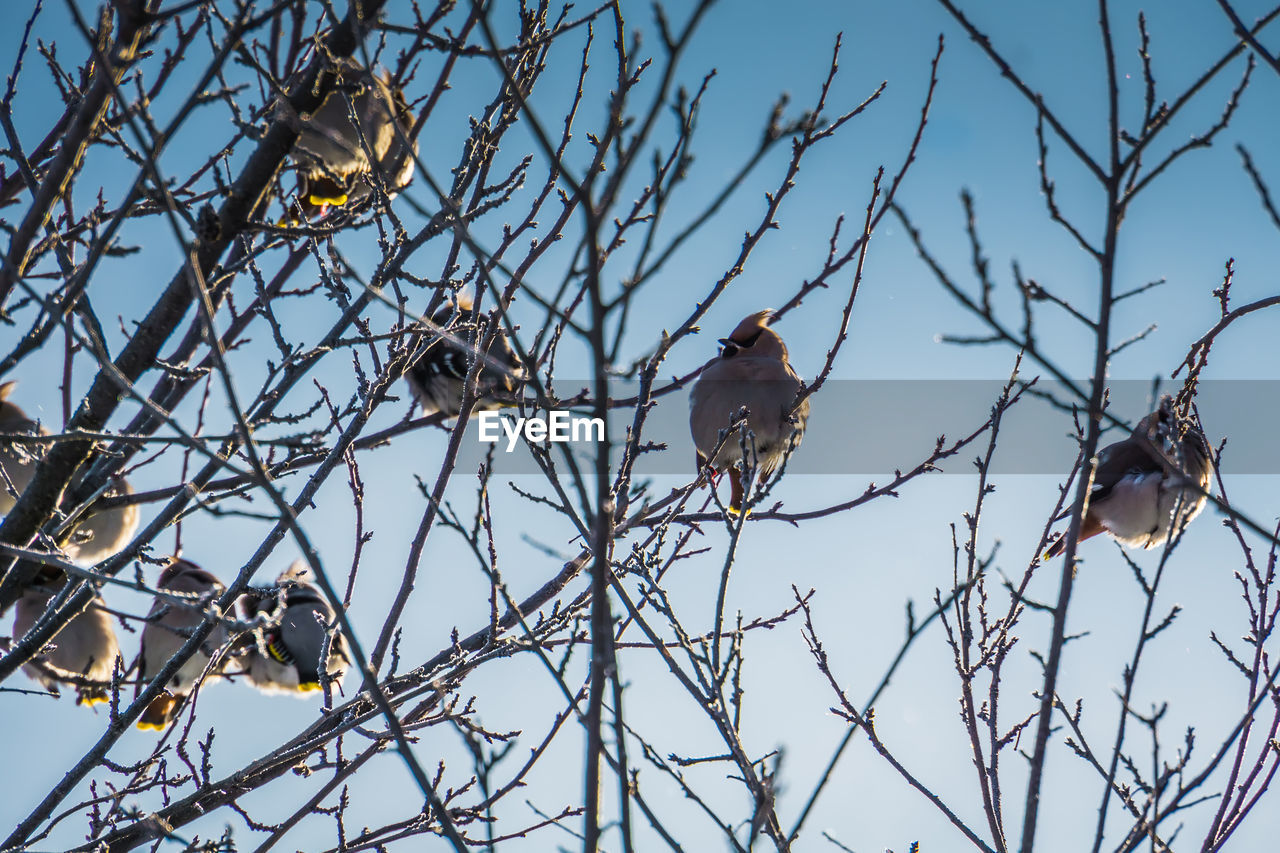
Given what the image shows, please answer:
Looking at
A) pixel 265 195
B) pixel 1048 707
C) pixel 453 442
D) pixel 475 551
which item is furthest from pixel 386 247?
pixel 1048 707

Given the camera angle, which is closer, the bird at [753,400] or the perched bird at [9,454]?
the perched bird at [9,454]

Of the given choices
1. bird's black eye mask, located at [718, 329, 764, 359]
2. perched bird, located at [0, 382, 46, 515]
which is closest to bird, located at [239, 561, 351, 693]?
perched bird, located at [0, 382, 46, 515]

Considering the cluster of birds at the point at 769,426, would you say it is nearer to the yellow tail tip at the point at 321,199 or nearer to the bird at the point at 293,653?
the yellow tail tip at the point at 321,199

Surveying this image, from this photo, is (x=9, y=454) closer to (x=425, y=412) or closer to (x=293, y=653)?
(x=293, y=653)

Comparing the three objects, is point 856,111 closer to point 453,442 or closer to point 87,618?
point 453,442

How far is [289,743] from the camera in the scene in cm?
292

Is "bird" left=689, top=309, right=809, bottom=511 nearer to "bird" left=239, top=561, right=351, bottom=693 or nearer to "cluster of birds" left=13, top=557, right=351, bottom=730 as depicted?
"cluster of birds" left=13, top=557, right=351, bottom=730

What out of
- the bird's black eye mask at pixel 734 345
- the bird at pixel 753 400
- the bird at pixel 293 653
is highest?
the bird's black eye mask at pixel 734 345

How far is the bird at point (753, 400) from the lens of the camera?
514 centimetres

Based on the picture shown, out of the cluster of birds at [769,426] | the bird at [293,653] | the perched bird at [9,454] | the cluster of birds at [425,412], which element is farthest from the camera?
the bird at [293,653]

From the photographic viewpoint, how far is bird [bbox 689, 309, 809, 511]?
514cm

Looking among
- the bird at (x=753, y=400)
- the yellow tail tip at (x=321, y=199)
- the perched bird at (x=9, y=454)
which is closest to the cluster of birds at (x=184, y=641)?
the perched bird at (x=9, y=454)

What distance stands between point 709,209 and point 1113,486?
17.6 feet

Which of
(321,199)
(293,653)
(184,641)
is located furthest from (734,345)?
(184,641)
